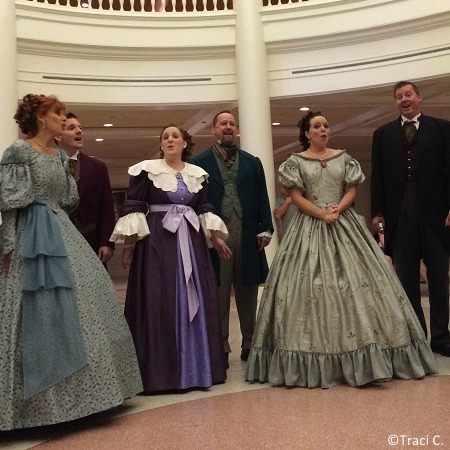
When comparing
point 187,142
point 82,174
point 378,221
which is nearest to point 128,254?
point 82,174

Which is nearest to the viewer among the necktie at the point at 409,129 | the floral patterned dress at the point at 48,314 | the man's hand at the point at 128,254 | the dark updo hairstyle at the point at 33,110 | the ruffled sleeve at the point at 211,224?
the floral patterned dress at the point at 48,314

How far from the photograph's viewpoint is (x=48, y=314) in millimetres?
2648

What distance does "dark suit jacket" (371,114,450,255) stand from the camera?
3994mm

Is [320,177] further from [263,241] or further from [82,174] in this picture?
[82,174]

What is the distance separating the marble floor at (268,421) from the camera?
7.96 feet

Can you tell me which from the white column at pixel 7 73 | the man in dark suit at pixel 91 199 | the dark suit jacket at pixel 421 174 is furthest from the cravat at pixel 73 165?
the white column at pixel 7 73

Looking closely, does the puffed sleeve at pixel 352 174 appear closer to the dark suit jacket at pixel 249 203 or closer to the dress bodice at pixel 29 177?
the dark suit jacket at pixel 249 203

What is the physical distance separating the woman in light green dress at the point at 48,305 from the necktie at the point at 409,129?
2218mm

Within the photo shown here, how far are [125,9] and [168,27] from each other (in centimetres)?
74

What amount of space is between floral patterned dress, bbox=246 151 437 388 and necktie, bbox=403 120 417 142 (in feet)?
2.81

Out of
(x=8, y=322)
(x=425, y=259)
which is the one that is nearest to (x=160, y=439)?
(x=8, y=322)

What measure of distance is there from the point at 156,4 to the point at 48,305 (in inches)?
270

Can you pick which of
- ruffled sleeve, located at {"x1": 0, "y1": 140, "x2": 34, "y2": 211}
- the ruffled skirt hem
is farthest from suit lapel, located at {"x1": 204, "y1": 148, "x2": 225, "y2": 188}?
ruffled sleeve, located at {"x1": 0, "y1": 140, "x2": 34, "y2": 211}

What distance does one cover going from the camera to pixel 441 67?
7.38 metres
